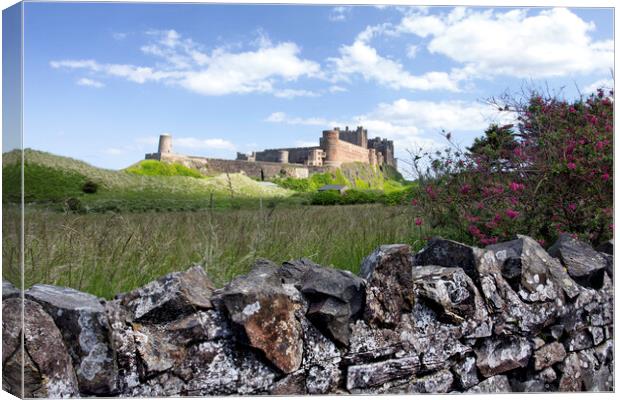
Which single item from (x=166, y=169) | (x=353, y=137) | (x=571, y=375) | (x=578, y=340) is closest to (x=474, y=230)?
(x=578, y=340)

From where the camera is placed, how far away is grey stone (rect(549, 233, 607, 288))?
3.14 m

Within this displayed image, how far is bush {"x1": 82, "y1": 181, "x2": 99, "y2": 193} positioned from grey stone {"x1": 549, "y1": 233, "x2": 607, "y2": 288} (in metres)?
12.8

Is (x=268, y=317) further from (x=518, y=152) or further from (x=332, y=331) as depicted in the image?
(x=518, y=152)

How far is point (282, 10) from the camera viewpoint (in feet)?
9.58

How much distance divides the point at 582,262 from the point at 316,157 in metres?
10.7

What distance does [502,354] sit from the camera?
105 inches

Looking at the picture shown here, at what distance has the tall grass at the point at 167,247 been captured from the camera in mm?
2988

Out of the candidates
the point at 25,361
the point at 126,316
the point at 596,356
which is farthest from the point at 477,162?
the point at 25,361

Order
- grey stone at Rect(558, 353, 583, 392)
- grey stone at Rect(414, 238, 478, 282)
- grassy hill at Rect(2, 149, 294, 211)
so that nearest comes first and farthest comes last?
grey stone at Rect(414, 238, 478, 282)
grey stone at Rect(558, 353, 583, 392)
grassy hill at Rect(2, 149, 294, 211)

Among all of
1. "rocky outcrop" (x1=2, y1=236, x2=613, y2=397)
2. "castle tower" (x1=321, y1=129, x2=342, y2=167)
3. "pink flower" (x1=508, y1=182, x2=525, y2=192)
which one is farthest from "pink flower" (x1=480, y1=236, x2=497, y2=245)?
"castle tower" (x1=321, y1=129, x2=342, y2=167)

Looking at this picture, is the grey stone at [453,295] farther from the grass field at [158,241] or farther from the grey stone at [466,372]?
the grass field at [158,241]

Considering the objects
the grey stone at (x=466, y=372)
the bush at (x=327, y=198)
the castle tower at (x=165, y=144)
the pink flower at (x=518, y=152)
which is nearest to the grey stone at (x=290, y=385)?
the grey stone at (x=466, y=372)

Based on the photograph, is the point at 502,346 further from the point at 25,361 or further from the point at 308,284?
the point at 25,361

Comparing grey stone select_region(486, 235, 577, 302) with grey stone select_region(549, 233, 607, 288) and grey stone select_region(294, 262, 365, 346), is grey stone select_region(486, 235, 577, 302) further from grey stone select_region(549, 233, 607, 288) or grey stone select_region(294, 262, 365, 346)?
grey stone select_region(294, 262, 365, 346)
